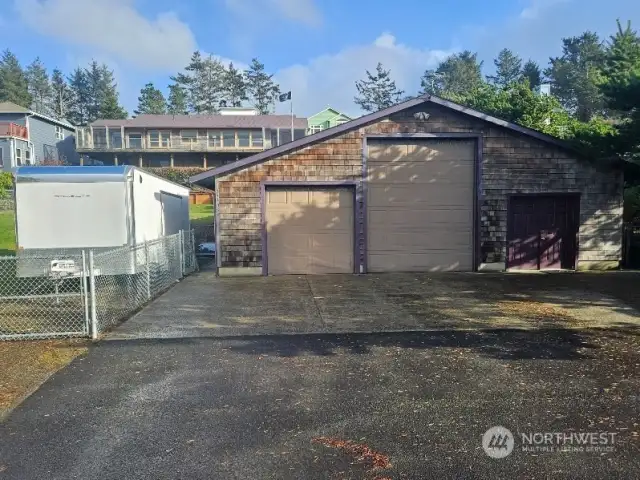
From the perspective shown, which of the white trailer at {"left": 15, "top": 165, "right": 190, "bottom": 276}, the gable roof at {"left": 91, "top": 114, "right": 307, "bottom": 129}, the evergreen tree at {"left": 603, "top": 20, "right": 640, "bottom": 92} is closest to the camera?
the white trailer at {"left": 15, "top": 165, "right": 190, "bottom": 276}

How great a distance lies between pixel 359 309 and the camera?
8.62 meters

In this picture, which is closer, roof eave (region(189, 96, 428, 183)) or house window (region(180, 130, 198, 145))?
roof eave (region(189, 96, 428, 183))

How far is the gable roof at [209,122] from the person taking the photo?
42.8 m

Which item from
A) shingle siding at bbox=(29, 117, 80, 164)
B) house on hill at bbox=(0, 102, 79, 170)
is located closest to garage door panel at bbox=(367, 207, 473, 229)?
house on hill at bbox=(0, 102, 79, 170)

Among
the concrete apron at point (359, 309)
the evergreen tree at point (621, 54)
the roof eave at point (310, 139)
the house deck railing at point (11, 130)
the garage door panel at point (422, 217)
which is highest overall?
the house deck railing at point (11, 130)

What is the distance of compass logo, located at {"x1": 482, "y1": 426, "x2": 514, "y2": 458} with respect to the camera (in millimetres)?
3539

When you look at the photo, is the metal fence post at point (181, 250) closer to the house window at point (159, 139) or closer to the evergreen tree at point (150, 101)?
the house window at point (159, 139)

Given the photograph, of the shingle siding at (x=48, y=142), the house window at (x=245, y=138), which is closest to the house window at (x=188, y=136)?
the house window at (x=245, y=138)

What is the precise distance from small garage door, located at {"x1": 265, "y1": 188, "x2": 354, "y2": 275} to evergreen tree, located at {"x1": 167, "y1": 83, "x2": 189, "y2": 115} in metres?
60.9

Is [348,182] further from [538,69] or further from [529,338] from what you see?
[538,69]

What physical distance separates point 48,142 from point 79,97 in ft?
127

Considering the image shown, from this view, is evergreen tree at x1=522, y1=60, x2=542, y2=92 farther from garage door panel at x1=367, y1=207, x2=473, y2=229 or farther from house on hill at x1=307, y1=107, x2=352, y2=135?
garage door panel at x1=367, y1=207, x2=473, y2=229

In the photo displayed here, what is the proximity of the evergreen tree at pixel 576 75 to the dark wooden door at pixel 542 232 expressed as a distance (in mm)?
47278

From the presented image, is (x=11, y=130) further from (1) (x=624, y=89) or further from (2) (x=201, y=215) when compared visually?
(1) (x=624, y=89)
